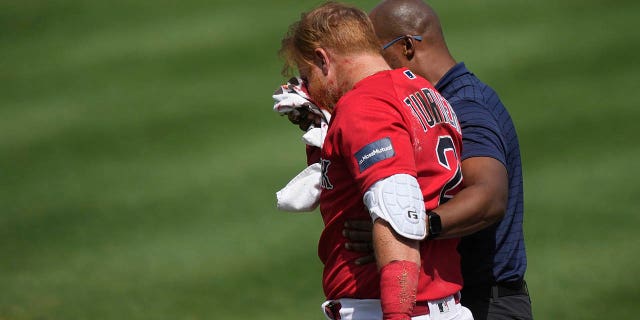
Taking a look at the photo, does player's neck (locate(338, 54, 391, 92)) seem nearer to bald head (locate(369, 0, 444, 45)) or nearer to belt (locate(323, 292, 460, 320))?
belt (locate(323, 292, 460, 320))

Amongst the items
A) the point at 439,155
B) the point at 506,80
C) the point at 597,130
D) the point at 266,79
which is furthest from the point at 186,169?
the point at 439,155

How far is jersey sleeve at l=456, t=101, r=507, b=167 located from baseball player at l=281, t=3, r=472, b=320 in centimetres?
Result: 24

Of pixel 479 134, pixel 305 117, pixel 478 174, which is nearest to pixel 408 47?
pixel 479 134

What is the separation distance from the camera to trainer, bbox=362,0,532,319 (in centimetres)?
358

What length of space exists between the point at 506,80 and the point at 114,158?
4.10 m

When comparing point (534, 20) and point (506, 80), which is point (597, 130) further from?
point (534, 20)

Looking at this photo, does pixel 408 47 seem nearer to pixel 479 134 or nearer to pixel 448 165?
pixel 479 134

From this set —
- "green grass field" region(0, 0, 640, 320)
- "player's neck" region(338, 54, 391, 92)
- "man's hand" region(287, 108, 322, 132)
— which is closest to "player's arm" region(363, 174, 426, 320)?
"player's neck" region(338, 54, 391, 92)

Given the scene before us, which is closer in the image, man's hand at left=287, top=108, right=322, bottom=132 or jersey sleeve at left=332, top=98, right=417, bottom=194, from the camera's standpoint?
jersey sleeve at left=332, top=98, right=417, bottom=194

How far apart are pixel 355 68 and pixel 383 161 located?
54 centimetres

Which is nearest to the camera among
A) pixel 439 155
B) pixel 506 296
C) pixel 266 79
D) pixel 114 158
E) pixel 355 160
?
pixel 355 160

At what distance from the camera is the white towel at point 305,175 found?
12.0ft

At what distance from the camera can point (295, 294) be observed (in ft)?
23.3

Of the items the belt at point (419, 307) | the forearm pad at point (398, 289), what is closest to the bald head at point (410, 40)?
the belt at point (419, 307)
